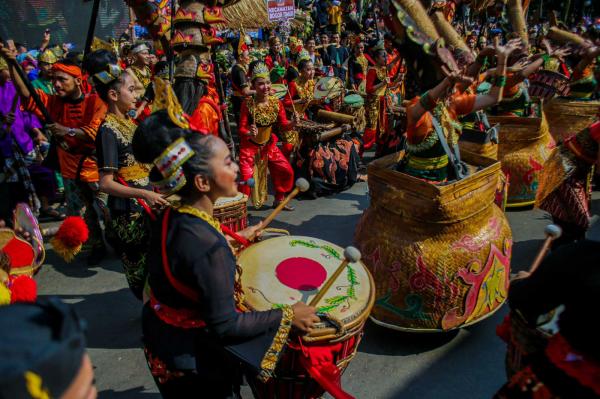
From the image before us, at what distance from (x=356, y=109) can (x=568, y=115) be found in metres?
2.96

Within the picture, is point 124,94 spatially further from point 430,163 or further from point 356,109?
point 356,109

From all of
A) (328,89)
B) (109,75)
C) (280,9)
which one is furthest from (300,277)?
(280,9)

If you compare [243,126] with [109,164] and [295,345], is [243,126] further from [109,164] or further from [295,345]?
[295,345]

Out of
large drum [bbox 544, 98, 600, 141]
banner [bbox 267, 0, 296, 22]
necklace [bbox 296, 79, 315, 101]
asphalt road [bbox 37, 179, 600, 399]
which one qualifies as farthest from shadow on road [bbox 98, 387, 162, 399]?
banner [bbox 267, 0, 296, 22]

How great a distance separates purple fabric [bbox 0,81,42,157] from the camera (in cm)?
512

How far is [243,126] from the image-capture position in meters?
5.27

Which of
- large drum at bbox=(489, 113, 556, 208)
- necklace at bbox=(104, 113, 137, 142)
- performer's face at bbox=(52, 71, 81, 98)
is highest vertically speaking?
performer's face at bbox=(52, 71, 81, 98)

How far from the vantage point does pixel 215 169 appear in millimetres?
1653

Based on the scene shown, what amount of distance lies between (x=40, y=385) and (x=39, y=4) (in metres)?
14.1

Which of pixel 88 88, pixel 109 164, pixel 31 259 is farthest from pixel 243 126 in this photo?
pixel 31 259

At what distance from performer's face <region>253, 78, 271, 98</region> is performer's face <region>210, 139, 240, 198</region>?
376cm

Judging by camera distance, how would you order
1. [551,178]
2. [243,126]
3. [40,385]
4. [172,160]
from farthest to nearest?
[243,126]
[551,178]
[172,160]
[40,385]

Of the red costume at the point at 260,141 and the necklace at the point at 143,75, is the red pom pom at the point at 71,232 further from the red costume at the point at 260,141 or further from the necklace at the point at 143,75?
the necklace at the point at 143,75

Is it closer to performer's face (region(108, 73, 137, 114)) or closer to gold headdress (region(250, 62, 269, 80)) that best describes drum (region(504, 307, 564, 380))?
performer's face (region(108, 73, 137, 114))
